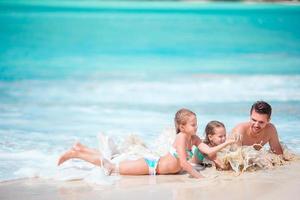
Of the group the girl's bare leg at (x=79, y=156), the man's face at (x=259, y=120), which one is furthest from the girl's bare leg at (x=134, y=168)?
the man's face at (x=259, y=120)

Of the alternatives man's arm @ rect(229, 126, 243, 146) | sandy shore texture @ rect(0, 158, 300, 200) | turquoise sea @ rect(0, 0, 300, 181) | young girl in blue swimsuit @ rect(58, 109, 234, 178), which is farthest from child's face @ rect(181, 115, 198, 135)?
turquoise sea @ rect(0, 0, 300, 181)

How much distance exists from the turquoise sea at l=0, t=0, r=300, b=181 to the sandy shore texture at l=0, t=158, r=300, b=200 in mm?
411

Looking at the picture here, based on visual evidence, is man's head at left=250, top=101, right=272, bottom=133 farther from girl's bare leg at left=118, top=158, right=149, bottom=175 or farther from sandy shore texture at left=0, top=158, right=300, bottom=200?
girl's bare leg at left=118, top=158, right=149, bottom=175

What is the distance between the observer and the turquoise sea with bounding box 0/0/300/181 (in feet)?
24.7

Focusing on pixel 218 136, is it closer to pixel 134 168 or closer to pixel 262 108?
pixel 262 108

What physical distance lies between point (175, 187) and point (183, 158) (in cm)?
33

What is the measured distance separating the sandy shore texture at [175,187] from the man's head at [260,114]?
41cm

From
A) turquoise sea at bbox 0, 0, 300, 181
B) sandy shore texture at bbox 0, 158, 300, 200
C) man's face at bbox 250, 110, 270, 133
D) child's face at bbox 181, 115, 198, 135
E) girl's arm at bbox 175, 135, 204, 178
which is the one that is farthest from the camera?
turquoise sea at bbox 0, 0, 300, 181

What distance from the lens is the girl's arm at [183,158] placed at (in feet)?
17.8

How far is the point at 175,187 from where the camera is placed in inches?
205

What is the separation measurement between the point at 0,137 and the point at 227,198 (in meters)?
3.20

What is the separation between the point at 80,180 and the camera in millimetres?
5523

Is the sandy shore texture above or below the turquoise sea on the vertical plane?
below

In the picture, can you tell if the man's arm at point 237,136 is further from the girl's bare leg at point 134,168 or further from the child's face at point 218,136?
the girl's bare leg at point 134,168
